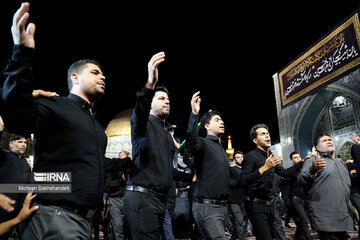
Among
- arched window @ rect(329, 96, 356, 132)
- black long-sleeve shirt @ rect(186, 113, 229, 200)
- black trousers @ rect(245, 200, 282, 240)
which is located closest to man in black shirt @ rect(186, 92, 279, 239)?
black long-sleeve shirt @ rect(186, 113, 229, 200)

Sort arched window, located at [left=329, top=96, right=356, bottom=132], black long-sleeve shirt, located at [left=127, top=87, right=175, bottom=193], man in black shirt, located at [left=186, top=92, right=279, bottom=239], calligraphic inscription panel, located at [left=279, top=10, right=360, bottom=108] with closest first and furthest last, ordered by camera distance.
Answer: black long-sleeve shirt, located at [left=127, top=87, right=175, bottom=193] → man in black shirt, located at [left=186, top=92, right=279, bottom=239] → calligraphic inscription panel, located at [left=279, top=10, right=360, bottom=108] → arched window, located at [left=329, top=96, right=356, bottom=132]

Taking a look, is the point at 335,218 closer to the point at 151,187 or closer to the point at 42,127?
the point at 151,187

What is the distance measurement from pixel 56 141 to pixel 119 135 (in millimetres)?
31604

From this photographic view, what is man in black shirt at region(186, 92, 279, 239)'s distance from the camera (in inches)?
108

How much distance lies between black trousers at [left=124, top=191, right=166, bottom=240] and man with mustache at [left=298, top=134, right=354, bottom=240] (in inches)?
89.7

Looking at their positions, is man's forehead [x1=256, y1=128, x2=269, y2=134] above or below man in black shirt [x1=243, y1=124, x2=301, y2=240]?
above

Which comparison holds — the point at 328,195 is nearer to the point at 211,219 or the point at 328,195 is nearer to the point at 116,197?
the point at 211,219

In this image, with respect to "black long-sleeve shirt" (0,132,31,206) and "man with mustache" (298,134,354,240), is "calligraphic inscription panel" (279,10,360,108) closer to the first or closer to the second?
"man with mustache" (298,134,354,240)

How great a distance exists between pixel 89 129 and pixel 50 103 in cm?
29

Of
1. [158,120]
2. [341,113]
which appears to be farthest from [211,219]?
[341,113]

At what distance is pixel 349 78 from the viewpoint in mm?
11445

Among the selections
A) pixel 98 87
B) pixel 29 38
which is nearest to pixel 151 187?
pixel 98 87

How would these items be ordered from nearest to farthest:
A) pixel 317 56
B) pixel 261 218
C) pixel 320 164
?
1. pixel 261 218
2. pixel 320 164
3. pixel 317 56

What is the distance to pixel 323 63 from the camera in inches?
474
